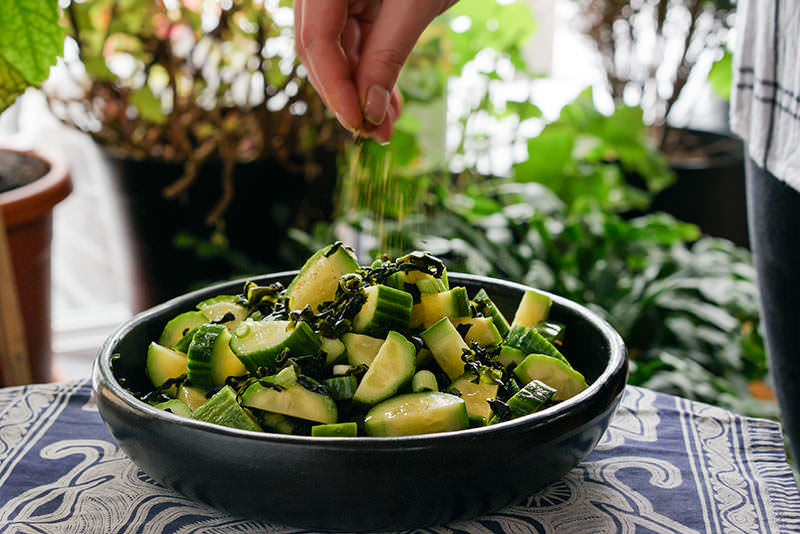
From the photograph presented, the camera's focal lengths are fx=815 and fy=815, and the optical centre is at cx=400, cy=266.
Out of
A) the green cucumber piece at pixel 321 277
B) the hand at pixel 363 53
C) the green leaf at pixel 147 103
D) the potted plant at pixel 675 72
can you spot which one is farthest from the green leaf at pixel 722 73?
the green cucumber piece at pixel 321 277

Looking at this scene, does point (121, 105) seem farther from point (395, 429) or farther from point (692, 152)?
point (692, 152)

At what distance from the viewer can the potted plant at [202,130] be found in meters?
1.93

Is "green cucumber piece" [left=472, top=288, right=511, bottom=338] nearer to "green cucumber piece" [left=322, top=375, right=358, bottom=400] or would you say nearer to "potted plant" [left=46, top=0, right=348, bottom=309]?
"green cucumber piece" [left=322, top=375, right=358, bottom=400]

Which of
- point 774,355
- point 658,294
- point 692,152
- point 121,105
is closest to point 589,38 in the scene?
point 692,152

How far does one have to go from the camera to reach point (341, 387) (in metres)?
0.68

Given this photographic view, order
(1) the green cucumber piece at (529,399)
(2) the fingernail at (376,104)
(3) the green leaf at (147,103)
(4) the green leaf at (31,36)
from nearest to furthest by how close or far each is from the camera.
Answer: (1) the green cucumber piece at (529,399) → (2) the fingernail at (376,104) → (4) the green leaf at (31,36) → (3) the green leaf at (147,103)

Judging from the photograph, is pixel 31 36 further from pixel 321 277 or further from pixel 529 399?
pixel 529 399

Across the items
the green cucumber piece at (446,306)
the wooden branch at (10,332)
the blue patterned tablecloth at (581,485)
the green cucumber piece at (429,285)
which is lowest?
the wooden branch at (10,332)

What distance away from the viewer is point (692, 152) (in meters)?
2.98

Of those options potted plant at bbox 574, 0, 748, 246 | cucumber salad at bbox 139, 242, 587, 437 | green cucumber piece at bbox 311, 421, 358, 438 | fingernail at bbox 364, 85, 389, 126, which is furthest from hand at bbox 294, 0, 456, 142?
potted plant at bbox 574, 0, 748, 246

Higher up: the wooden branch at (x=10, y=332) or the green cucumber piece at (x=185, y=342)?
the green cucumber piece at (x=185, y=342)

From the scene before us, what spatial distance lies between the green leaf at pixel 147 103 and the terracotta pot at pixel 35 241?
0.81 ft

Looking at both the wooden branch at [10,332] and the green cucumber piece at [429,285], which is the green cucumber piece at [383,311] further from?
the wooden branch at [10,332]

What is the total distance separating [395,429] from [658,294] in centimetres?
124
